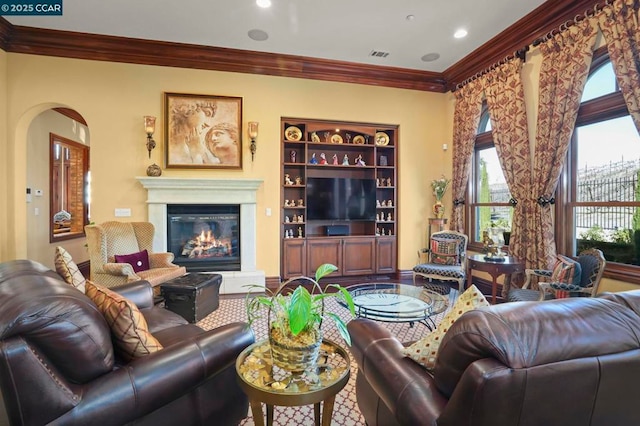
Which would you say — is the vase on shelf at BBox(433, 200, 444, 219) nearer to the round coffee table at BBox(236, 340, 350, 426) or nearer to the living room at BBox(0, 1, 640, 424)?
the living room at BBox(0, 1, 640, 424)

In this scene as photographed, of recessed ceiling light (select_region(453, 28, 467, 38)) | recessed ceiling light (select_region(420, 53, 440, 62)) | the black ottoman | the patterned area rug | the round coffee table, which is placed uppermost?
recessed ceiling light (select_region(420, 53, 440, 62))

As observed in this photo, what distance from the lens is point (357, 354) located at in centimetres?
175

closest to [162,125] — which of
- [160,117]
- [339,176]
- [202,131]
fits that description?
[160,117]

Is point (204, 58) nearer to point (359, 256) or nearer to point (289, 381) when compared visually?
point (359, 256)

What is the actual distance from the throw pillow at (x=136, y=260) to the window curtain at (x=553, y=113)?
4.90 metres

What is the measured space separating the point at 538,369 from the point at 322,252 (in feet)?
15.5

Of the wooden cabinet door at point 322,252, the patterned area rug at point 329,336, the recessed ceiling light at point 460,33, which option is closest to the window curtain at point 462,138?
the recessed ceiling light at point 460,33

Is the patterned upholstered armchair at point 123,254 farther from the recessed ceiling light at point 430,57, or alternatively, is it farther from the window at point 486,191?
the recessed ceiling light at point 430,57

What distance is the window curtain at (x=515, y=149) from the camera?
14.1 feet

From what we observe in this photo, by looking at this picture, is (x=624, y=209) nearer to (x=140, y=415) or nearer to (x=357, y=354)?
(x=357, y=354)

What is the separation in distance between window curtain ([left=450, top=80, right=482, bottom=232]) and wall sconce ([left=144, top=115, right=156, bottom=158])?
4.85m

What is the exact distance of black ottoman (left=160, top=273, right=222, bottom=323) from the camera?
3645 mm

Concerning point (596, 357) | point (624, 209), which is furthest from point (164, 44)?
point (624, 209)

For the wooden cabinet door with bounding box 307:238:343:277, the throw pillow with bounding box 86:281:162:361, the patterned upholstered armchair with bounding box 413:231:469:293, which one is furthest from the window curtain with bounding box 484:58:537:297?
the throw pillow with bounding box 86:281:162:361
